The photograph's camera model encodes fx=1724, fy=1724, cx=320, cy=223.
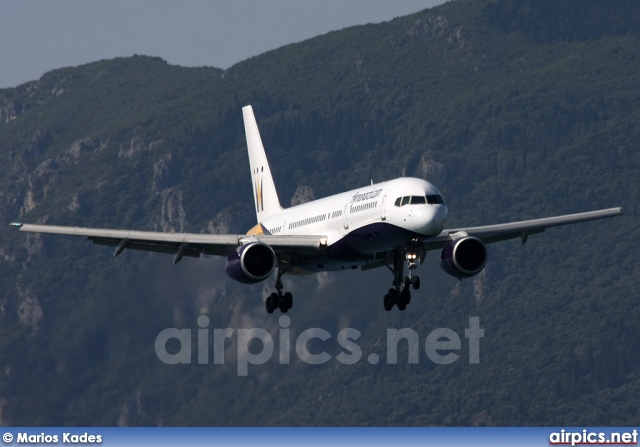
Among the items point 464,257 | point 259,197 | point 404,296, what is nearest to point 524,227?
point 464,257

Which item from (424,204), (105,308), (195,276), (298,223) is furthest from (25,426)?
(424,204)

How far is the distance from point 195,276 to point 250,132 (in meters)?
67.0

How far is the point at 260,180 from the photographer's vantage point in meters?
114

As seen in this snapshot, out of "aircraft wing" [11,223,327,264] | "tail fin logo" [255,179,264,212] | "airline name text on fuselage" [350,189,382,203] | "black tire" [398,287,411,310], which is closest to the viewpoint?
"airline name text on fuselage" [350,189,382,203]

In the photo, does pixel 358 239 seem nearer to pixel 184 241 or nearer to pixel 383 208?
pixel 383 208

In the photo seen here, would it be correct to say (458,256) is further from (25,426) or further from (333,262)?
(25,426)

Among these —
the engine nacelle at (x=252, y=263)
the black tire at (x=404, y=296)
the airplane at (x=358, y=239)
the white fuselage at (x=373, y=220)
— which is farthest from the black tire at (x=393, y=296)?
the engine nacelle at (x=252, y=263)

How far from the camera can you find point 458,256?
283ft

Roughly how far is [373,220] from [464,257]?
17.5 ft

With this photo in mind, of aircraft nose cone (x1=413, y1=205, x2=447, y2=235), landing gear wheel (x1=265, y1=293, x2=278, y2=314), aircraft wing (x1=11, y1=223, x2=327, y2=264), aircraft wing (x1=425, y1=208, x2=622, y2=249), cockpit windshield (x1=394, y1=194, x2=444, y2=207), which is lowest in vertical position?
aircraft nose cone (x1=413, y1=205, x2=447, y2=235)

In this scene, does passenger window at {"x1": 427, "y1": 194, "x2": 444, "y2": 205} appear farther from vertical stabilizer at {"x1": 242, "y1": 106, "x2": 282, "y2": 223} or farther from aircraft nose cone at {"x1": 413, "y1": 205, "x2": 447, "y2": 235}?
vertical stabilizer at {"x1": 242, "y1": 106, "x2": 282, "y2": 223}

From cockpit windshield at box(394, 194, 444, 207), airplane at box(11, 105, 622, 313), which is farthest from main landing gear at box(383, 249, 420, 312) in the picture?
cockpit windshield at box(394, 194, 444, 207)

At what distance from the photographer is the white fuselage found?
271 feet

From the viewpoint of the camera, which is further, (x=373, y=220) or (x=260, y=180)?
(x=260, y=180)
